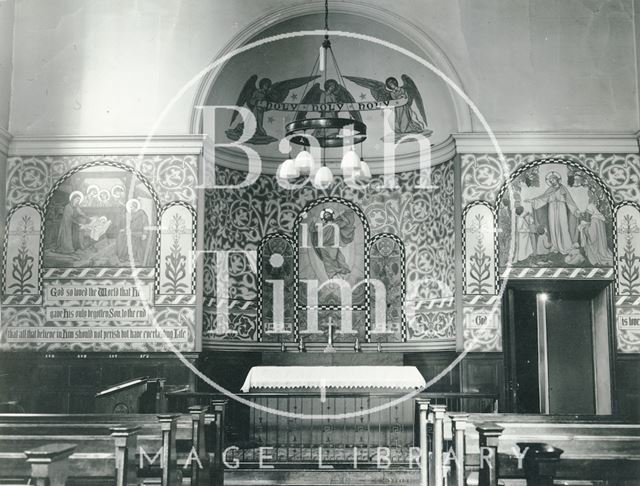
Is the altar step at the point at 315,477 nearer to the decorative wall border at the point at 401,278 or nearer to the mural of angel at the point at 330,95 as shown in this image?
the decorative wall border at the point at 401,278

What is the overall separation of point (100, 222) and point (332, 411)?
160 inches

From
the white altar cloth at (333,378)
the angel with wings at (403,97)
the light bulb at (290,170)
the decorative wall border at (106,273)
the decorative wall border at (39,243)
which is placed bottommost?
the white altar cloth at (333,378)

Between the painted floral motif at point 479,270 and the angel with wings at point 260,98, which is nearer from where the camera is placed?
the painted floral motif at point 479,270

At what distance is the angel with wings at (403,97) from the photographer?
11648 mm

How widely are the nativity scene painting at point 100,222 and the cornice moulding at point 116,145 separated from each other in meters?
0.27

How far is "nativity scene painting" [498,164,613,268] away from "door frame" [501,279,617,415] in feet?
0.81

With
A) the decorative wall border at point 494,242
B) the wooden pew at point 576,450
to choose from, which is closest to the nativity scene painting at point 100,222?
the decorative wall border at point 494,242

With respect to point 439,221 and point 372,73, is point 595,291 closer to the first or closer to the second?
point 439,221

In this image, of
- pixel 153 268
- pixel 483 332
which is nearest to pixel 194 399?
pixel 153 268

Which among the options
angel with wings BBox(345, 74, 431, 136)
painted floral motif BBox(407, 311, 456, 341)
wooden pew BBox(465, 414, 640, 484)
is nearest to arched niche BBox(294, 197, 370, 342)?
painted floral motif BBox(407, 311, 456, 341)

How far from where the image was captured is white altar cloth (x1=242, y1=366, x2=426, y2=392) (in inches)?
389

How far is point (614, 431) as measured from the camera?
18.2 ft

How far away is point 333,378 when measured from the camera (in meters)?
9.95

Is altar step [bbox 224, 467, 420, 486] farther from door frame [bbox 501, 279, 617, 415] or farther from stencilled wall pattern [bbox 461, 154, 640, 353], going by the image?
stencilled wall pattern [bbox 461, 154, 640, 353]
